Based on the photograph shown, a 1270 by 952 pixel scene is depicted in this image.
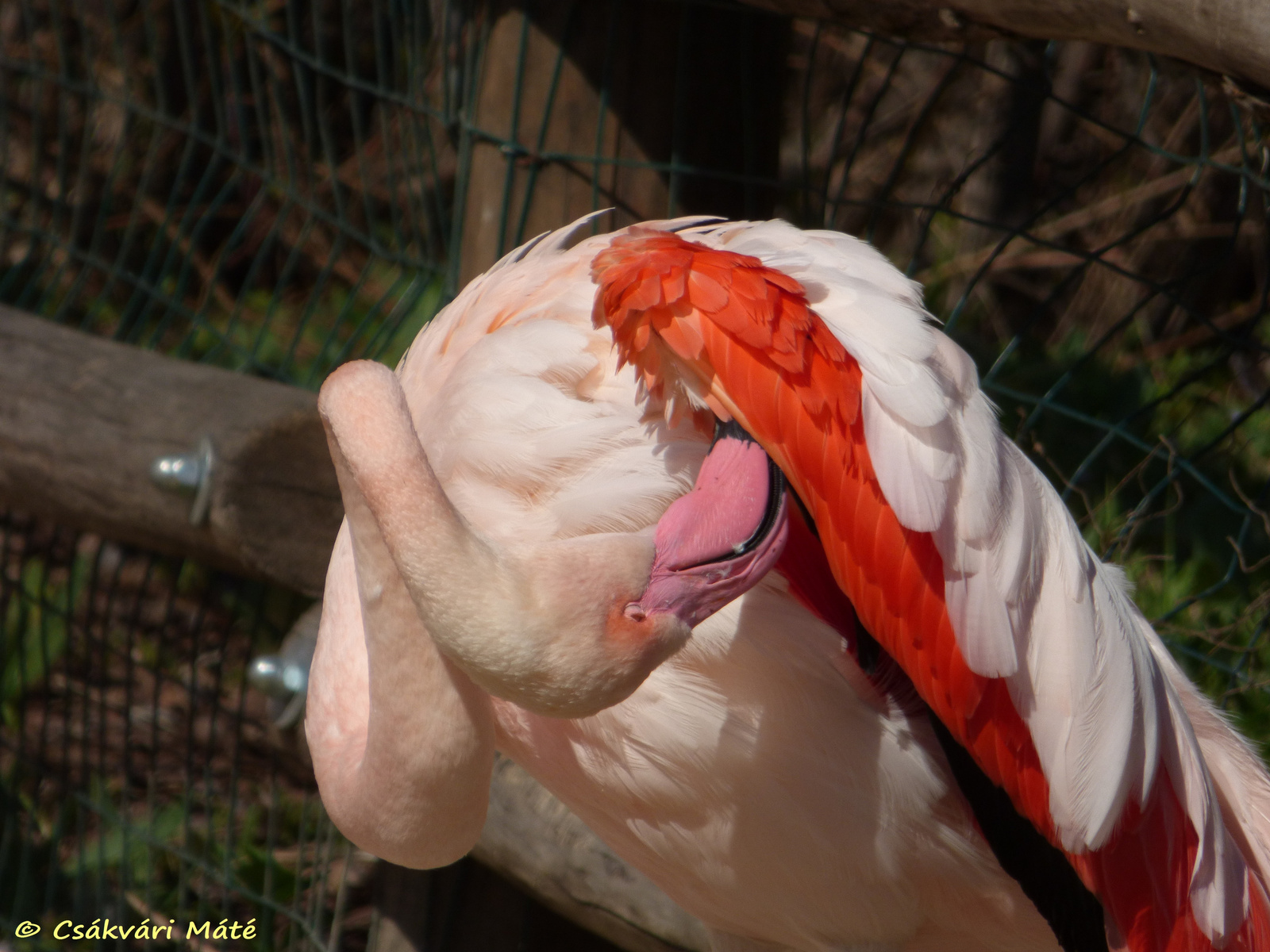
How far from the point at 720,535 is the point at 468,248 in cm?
133

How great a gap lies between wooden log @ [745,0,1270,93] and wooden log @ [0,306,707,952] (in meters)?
1.25

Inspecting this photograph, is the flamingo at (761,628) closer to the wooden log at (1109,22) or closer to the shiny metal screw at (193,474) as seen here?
the wooden log at (1109,22)

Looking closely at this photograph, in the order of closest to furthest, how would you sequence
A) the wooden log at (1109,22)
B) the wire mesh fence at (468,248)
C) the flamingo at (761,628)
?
1. the wooden log at (1109,22)
2. the flamingo at (761,628)
3. the wire mesh fence at (468,248)

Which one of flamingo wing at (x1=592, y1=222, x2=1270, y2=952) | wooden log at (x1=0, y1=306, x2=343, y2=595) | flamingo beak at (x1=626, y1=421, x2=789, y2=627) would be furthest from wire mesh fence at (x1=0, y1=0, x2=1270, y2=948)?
flamingo beak at (x1=626, y1=421, x2=789, y2=627)

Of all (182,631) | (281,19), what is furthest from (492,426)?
(281,19)

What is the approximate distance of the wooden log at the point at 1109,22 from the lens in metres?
1.38

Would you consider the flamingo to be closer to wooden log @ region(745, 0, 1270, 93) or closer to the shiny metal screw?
wooden log @ region(745, 0, 1270, 93)

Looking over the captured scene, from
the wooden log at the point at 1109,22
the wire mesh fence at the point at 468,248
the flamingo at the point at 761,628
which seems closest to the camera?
the wooden log at the point at 1109,22

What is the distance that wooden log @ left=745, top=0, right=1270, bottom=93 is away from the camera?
1384mm

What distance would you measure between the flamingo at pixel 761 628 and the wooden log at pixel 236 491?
0.33m

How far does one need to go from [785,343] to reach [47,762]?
3447mm

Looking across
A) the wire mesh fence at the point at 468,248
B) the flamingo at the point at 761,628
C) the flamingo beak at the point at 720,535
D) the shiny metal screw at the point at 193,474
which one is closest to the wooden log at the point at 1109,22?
the wire mesh fence at the point at 468,248

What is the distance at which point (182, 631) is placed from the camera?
4.90m

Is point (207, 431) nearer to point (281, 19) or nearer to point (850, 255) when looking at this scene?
point (850, 255)
